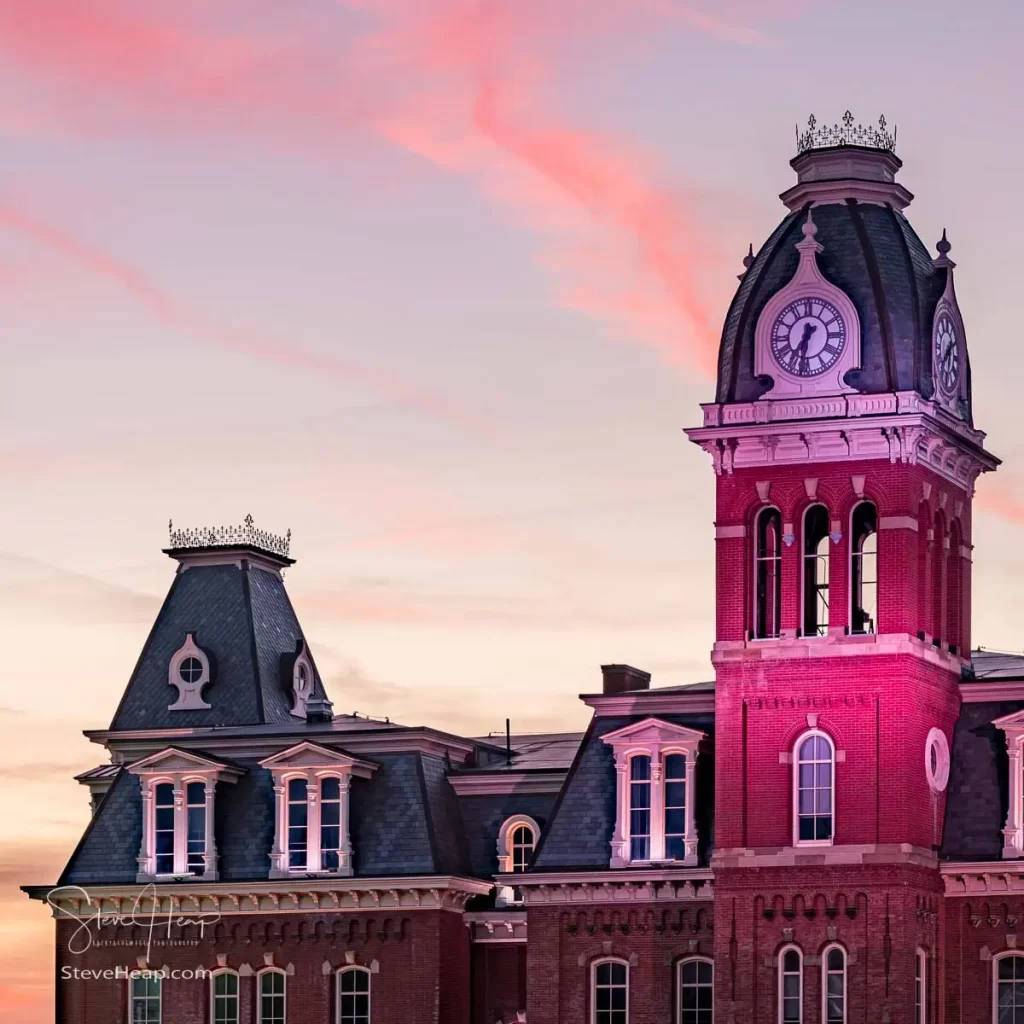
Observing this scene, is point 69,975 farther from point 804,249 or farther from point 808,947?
point 804,249

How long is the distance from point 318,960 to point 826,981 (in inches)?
517

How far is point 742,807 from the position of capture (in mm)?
76250

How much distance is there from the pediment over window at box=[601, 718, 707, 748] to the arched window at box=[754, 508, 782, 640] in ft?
9.93

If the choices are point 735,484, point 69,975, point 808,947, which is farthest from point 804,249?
point 69,975

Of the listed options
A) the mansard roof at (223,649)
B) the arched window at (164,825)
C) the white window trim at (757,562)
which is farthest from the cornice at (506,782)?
the white window trim at (757,562)

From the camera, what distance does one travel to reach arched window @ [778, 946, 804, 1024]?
7519 centimetres

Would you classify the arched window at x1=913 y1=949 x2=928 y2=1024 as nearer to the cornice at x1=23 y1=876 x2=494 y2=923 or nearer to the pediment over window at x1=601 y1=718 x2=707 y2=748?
the pediment over window at x1=601 y1=718 x2=707 y2=748

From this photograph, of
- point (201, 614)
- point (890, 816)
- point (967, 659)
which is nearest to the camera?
point (890, 816)

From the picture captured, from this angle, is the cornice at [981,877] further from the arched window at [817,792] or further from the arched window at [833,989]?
the arched window at [833,989]

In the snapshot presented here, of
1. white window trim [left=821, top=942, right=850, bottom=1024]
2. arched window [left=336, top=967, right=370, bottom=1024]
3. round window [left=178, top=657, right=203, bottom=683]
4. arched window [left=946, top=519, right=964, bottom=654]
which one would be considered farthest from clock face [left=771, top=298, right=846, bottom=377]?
round window [left=178, top=657, right=203, bottom=683]

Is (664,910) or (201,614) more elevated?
(201,614)

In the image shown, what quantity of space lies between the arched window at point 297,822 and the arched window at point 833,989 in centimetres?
1369

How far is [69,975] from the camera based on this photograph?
276 feet

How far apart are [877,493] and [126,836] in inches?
833
